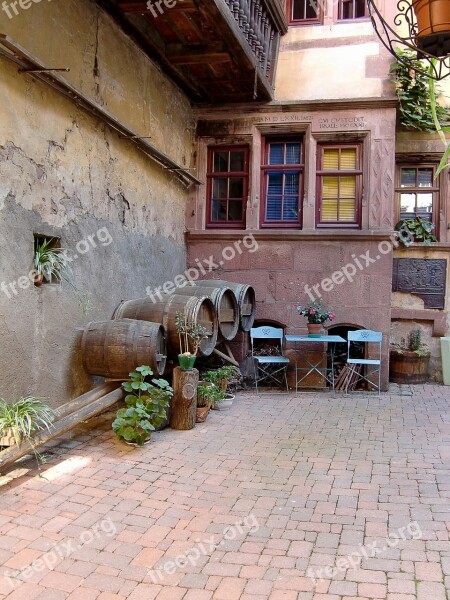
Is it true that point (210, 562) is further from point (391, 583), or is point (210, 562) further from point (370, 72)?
point (370, 72)

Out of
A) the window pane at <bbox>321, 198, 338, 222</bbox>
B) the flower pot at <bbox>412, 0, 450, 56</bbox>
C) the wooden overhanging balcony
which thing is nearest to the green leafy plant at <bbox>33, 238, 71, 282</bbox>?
the wooden overhanging balcony

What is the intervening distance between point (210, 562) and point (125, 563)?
0.46m

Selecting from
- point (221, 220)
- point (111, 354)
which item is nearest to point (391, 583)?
point (111, 354)

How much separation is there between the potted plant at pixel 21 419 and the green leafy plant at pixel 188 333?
1686 mm

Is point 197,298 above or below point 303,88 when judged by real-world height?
below

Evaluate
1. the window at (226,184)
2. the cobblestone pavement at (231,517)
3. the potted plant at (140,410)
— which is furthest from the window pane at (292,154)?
the potted plant at (140,410)

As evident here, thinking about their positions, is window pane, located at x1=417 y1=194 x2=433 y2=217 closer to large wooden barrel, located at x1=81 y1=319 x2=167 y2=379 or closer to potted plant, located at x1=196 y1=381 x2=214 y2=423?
potted plant, located at x1=196 y1=381 x2=214 y2=423

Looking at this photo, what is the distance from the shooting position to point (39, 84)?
4676 millimetres

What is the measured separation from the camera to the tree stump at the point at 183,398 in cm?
546

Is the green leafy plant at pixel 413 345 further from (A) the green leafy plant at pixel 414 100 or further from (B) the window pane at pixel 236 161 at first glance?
(B) the window pane at pixel 236 161

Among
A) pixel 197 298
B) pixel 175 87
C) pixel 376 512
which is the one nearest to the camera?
pixel 376 512

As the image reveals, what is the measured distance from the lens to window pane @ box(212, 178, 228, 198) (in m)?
9.08

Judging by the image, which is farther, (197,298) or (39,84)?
(197,298)

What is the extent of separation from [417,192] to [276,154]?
2528mm
